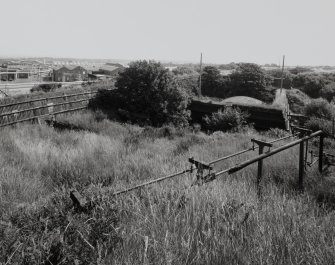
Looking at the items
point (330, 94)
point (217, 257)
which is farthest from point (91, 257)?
point (330, 94)

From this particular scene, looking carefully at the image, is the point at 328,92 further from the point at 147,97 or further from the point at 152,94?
the point at 147,97

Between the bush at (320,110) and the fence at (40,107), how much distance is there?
21.2 meters

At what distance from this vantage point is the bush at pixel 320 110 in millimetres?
29002

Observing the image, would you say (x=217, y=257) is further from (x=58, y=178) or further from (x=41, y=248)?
(x=58, y=178)

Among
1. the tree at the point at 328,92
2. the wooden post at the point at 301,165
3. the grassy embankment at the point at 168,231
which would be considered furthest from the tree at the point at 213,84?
the grassy embankment at the point at 168,231

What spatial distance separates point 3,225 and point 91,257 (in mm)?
910

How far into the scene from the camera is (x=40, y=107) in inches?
543

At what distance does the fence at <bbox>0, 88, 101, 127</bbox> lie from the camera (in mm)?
12633

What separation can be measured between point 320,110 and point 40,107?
25.7 meters

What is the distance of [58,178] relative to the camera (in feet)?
16.4

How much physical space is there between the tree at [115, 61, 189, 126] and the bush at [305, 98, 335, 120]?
16364 millimetres

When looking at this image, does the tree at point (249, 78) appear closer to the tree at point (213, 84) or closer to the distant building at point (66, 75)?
the tree at point (213, 84)

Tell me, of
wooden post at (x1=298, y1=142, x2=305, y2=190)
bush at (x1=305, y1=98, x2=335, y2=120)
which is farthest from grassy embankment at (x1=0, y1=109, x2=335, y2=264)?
bush at (x1=305, y1=98, x2=335, y2=120)

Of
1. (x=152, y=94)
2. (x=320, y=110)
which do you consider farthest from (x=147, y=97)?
(x=320, y=110)
